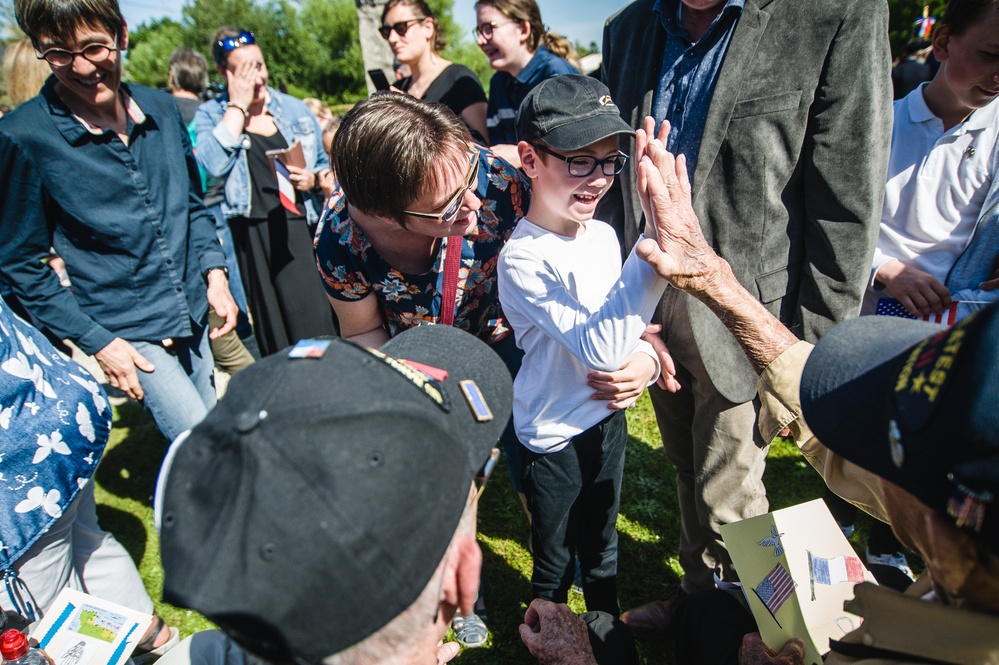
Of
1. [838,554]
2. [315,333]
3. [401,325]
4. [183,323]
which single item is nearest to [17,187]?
[183,323]

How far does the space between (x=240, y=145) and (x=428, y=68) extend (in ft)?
4.33

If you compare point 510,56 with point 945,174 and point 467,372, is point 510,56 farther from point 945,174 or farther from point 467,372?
point 467,372

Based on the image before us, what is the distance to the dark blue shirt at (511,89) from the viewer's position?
3.61 metres

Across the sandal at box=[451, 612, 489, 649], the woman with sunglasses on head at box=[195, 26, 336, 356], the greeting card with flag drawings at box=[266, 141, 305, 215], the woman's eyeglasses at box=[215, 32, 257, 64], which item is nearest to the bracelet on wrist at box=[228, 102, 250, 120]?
the woman with sunglasses on head at box=[195, 26, 336, 356]

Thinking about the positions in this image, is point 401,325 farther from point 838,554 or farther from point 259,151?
point 259,151

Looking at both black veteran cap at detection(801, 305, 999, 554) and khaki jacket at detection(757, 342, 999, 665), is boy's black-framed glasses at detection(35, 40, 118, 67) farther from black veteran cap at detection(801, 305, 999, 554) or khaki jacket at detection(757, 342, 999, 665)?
khaki jacket at detection(757, 342, 999, 665)

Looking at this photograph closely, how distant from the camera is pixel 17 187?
2354 millimetres

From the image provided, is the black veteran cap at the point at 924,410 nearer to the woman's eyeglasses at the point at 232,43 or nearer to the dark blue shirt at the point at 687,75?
the dark blue shirt at the point at 687,75

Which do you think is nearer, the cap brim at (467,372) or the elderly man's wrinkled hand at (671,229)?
the cap brim at (467,372)

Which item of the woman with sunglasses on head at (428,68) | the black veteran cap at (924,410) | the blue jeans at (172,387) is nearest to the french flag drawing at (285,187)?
the woman with sunglasses on head at (428,68)

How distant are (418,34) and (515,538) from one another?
10.5 ft

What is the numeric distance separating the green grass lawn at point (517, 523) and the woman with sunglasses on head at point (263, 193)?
1338 mm

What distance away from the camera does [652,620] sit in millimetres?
2521

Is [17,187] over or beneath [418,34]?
beneath
